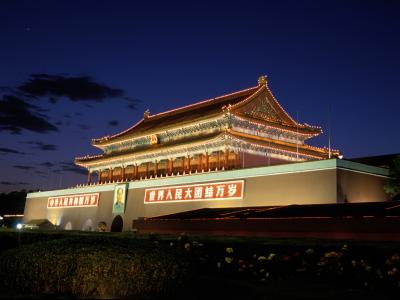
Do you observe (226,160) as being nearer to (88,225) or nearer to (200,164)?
(200,164)

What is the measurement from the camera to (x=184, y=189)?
99.6ft

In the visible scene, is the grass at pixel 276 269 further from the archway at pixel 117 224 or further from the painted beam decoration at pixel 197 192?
the archway at pixel 117 224

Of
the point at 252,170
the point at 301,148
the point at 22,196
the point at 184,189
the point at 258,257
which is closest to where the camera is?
the point at 258,257

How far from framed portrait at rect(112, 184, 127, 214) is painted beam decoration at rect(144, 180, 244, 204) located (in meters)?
2.64

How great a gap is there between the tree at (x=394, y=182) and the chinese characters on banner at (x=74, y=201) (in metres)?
22.8

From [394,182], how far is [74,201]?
88.7 ft

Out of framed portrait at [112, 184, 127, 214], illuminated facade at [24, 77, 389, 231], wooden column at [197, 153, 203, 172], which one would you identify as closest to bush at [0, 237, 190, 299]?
illuminated facade at [24, 77, 389, 231]

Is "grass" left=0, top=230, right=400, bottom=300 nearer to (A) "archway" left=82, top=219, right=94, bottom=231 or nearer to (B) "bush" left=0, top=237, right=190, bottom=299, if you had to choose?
(B) "bush" left=0, top=237, right=190, bottom=299

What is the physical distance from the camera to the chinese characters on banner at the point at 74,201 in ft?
129

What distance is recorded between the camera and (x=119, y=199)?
36.0m

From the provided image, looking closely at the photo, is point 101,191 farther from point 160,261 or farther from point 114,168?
point 160,261

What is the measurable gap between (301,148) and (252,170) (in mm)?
8165

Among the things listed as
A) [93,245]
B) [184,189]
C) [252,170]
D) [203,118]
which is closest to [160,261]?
[93,245]

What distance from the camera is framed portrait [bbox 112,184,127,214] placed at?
35531 mm
